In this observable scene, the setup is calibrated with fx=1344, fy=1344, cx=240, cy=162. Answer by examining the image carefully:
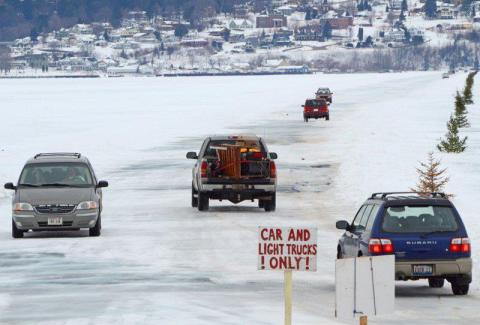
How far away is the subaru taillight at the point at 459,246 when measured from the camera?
17.2 m

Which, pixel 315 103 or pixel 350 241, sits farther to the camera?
pixel 315 103

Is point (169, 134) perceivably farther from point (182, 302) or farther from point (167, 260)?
point (182, 302)

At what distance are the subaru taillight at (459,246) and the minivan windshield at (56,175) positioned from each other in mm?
11286

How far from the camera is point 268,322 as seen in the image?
15.1 meters

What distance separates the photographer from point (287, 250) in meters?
12.7

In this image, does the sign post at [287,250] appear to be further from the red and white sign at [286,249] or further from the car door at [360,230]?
the car door at [360,230]

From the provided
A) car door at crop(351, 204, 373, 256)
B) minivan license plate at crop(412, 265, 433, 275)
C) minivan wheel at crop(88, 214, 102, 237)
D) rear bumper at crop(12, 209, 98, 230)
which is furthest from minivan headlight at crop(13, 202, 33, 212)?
minivan license plate at crop(412, 265, 433, 275)

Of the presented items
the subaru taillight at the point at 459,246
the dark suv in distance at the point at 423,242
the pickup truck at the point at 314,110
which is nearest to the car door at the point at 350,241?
the dark suv in distance at the point at 423,242

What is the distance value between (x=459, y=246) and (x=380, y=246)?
1020 mm

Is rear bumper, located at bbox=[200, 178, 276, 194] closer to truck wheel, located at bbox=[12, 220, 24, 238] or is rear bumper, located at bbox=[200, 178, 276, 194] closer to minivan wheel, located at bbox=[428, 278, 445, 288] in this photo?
truck wheel, located at bbox=[12, 220, 24, 238]

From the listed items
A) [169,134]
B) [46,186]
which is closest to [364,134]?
[169,134]

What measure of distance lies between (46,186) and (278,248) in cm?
1476

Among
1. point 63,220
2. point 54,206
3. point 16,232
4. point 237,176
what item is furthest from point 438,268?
point 237,176

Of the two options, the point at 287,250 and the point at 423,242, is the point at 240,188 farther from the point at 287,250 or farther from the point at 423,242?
the point at 287,250
